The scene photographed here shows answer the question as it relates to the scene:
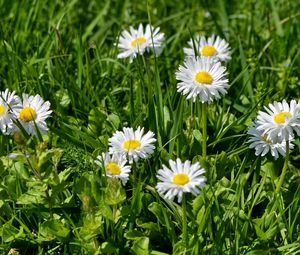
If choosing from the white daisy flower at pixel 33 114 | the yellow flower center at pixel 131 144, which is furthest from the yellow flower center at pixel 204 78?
the white daisy flower at pixel 33 114

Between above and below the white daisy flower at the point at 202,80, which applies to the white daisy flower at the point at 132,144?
below

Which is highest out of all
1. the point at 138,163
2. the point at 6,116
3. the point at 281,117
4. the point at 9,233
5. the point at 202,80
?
the point at 202,80

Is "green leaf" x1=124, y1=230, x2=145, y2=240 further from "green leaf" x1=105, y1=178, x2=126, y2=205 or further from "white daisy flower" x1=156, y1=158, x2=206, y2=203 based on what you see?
"white daisy flower" x1=156, y1=158, x2=206, y2=203

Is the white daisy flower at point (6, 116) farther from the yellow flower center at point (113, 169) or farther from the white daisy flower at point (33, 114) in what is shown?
the yellow flower center at point (113, 169)

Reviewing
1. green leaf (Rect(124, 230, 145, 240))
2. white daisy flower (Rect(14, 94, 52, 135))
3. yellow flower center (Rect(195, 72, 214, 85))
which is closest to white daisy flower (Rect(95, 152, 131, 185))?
green leaf (Rect(124, 230, 145, 240))

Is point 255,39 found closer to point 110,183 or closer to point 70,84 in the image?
point 70,84

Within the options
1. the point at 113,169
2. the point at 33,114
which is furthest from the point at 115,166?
the point at 33,114

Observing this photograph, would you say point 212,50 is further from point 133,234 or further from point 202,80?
point 133,234
